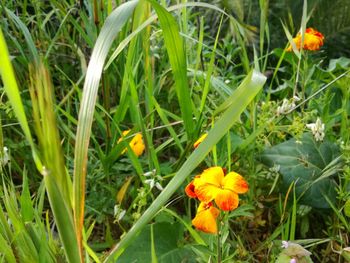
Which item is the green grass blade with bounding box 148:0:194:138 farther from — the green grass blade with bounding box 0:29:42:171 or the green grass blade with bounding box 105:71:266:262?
the green grass blade with bounding box 0:29:42:171

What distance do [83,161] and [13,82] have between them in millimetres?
129

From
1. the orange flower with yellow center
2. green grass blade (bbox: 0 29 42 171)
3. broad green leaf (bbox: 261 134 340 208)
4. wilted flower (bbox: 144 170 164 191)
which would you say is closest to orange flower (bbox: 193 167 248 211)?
the orange flower with yellow center

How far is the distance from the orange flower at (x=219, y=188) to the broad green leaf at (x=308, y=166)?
282 millimetres

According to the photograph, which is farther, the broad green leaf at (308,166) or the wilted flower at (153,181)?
the broad green leaf at (308,166)

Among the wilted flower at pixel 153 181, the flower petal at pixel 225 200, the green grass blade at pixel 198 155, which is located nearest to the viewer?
the green grass blade at pixel 198 155

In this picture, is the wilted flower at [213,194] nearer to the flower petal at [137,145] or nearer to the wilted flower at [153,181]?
the wilted flower at [153,181]

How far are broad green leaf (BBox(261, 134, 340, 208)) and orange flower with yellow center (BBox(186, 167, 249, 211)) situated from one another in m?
0.28

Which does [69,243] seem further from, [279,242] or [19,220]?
[279,242]

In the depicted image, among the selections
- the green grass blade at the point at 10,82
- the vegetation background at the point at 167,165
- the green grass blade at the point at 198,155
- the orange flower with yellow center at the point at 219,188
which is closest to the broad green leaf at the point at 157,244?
the vegetation background at the point at 167,165

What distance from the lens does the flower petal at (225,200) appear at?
965 mm

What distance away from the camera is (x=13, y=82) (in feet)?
2.16

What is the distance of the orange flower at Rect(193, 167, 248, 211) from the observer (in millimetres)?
967

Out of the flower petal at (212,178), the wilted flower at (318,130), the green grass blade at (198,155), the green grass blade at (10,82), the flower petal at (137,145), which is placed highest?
the green grass blade at (10,82)

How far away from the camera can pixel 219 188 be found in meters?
0.98
